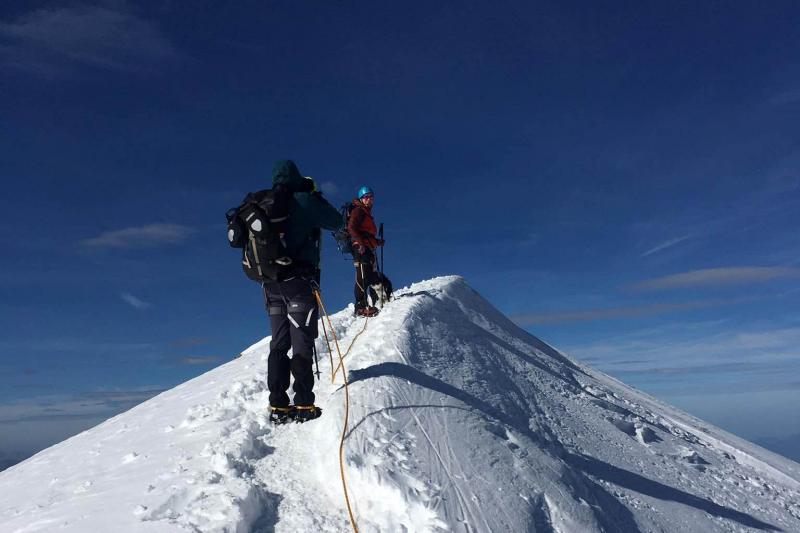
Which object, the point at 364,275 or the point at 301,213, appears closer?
the point at 301,213

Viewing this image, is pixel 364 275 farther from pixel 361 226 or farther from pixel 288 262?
pixel 288 262

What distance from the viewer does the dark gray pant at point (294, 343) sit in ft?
21.4

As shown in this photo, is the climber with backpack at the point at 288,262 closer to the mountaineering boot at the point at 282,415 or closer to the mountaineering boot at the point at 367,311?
the mountaineering boot at the point at 282,415

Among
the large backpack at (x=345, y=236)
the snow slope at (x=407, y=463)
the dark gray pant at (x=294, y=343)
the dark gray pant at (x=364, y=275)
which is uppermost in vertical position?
the large backpack at (x=345, y=236)

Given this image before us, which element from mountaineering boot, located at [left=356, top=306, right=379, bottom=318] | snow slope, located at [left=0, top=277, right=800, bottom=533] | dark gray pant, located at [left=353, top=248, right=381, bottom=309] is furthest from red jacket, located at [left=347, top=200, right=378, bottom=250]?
snow slope, located at [left=0, top=277, right=800, bottom=533]

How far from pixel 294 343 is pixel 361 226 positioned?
5974 mm

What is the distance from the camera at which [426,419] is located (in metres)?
6.34

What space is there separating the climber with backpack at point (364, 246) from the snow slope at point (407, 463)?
2.58m

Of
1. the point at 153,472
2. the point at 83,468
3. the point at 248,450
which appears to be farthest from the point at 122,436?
the point at 248,450

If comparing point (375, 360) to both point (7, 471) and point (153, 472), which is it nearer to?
point (153, 472)

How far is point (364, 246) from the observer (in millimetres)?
12398

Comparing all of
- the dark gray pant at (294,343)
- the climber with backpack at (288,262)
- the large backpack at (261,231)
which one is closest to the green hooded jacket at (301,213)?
the climber with backpack at (288,262)

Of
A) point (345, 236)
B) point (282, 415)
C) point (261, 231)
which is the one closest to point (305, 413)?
point (282, 415)

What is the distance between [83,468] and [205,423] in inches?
60.6
